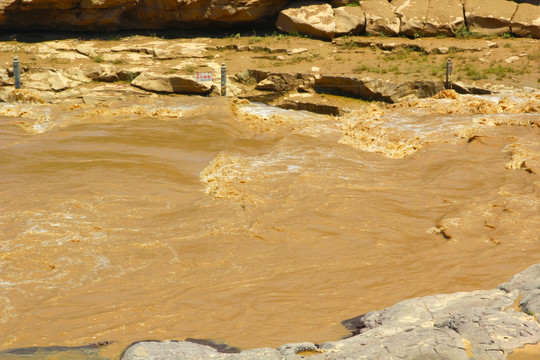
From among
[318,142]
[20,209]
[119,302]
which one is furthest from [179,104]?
[119,302]

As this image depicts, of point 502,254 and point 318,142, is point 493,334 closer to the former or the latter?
point 502,254

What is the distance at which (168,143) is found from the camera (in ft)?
37.6

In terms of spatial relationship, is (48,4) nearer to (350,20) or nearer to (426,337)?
(350,20)

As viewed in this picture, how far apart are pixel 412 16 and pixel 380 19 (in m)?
0.99

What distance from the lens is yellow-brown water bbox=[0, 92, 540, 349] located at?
538 centimetres

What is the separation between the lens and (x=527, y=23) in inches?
731

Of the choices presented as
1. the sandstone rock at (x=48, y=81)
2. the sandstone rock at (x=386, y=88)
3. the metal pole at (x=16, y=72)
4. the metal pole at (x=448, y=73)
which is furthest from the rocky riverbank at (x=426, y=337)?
the sandstone rock at (x=48, y=81)

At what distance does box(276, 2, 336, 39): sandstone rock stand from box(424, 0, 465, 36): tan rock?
2963 mm

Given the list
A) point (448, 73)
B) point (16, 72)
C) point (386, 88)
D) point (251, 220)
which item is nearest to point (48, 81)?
point (16, 72)

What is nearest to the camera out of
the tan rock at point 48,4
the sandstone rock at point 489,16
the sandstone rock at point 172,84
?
the sandstone rock at point 172,84

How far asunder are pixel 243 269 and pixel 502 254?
2650mm

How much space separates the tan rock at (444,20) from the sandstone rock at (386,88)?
495cm

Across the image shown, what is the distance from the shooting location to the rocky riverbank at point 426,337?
11.7 feet

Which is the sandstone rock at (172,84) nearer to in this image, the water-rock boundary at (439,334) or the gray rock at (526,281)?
the water-rock boundary at (439,334)
